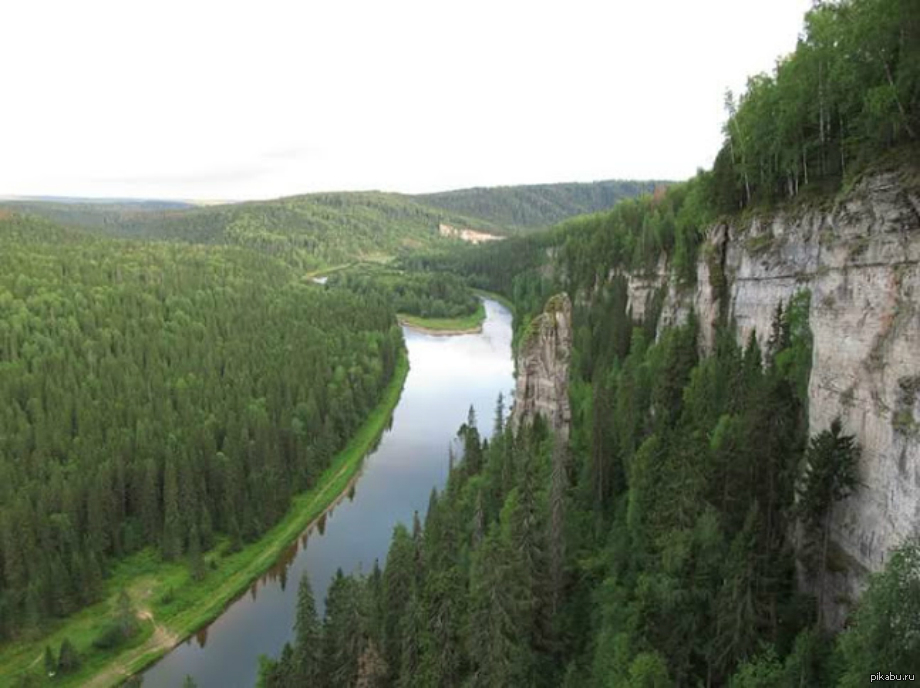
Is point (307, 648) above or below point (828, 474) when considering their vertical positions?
below

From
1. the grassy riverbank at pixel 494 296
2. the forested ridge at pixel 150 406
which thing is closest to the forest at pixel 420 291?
the grassy riverbank at pixel 494 296

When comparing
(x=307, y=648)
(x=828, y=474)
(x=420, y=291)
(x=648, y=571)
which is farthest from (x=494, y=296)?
(x=828, y=474)

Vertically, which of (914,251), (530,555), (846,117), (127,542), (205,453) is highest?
(846,117)

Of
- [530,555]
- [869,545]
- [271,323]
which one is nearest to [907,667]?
[869,545]

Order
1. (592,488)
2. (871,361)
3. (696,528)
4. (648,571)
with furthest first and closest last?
(592,488), (648,571), (696,528), (871,361)

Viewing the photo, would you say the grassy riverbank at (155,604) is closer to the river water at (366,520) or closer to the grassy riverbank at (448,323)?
the river water at (366,520)

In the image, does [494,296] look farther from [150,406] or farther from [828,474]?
[828,474]

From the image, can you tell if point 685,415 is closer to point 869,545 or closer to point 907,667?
point 869,545
